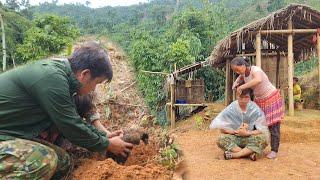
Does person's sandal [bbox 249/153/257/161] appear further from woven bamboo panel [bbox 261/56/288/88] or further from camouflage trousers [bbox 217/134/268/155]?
woven bamboo panel [bbox 261/56/288/88]

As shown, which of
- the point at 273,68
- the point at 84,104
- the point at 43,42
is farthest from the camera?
the point at 43,42

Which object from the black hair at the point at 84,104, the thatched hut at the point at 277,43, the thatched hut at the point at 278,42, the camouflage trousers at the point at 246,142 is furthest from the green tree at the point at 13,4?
the black hair at the point at 84,104

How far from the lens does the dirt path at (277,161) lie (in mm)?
5250

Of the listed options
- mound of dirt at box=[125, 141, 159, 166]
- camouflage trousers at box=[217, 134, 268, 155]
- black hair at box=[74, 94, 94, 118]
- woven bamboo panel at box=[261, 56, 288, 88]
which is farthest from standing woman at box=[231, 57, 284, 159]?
woven bamboo panel at box=[261, 56, 288, 88]

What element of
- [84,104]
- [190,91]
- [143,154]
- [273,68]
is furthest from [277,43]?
[84,104]

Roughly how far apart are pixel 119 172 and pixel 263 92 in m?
3.81

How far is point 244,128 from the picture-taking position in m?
5.86

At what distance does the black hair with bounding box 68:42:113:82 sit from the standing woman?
11.5 ft

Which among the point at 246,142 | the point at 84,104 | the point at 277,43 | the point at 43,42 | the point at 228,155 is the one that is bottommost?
the point at 228,155

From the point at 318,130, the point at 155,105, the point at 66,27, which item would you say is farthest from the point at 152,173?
the point at 66,27

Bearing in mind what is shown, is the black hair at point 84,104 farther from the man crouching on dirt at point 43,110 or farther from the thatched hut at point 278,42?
the thatched hut at point 278,42

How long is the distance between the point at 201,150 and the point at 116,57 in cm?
709

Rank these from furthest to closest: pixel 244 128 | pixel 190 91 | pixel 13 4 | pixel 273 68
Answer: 1. pixel 13 4
2. pixel 190 91
3. pixel 273 68
4. pixel 244 128

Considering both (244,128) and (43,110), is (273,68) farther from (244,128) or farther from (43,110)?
(43,110)
